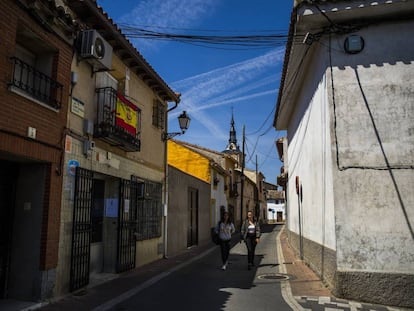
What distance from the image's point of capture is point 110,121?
28.9ft

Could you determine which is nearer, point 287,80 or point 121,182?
point 121,182

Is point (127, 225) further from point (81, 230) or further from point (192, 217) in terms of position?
point (192, 217)

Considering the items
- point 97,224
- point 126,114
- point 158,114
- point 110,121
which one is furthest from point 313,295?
point 158,114

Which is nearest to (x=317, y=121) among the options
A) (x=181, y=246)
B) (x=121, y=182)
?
(x=121, y=182)

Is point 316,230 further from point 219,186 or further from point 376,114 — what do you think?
point 219,186

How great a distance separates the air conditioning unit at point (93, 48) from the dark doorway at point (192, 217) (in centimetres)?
1040

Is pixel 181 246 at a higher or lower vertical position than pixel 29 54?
lower

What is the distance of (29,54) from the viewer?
7.00 m

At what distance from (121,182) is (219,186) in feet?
62.0

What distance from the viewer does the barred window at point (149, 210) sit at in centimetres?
1093

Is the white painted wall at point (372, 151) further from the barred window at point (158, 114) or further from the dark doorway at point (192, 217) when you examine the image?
the dark doorway at point (192, 217)

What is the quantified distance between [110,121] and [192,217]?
1072cm

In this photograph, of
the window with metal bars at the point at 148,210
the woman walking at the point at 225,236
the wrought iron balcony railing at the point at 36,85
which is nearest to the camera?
the wrought iron balcony railing at the point at 36,85

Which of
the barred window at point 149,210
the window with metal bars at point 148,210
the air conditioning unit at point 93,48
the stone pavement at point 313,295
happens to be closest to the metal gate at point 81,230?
the air conditioning unit at point 93,48
